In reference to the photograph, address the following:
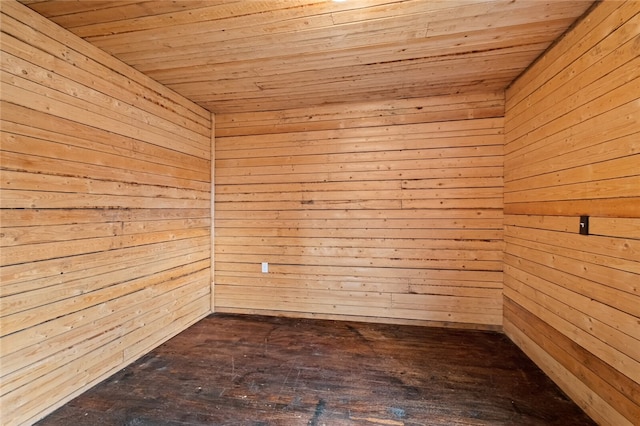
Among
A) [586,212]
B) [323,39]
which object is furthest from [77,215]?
[586,212]

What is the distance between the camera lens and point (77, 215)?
198 centimetres

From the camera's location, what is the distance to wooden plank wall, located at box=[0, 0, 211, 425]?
5.42 ft

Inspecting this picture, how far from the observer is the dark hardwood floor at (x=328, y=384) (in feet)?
5.85

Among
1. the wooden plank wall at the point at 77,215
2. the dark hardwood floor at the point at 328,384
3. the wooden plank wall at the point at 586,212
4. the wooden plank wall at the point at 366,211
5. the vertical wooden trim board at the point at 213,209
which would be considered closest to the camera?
the wooden plank wall at the point at 586,212

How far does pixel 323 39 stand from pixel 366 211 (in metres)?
1.79

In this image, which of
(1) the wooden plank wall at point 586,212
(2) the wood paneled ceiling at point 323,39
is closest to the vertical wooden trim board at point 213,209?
(2) the wood paneled ceiling at point 323,39

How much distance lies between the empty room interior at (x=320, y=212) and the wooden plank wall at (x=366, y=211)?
24mm

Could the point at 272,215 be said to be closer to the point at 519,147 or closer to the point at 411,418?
the point at 411,418

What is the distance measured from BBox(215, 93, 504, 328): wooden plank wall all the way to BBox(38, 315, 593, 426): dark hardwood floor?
459 millimetres

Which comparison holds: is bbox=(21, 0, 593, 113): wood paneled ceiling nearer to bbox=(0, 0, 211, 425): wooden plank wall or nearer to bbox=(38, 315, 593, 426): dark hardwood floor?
bbox=(0, 0, 211, 425): wooden plank wall

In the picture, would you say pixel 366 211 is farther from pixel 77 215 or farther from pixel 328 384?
pixel 77 215

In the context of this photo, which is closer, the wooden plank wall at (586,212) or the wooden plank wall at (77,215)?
the wooden plank wall at (586,212)

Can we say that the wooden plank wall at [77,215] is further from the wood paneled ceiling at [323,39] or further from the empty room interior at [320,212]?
the wood paneled ceiling at [323,39]

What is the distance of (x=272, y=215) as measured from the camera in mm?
3473
